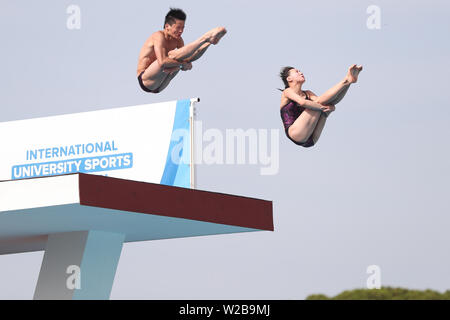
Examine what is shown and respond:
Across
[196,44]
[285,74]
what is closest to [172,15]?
[196,44]

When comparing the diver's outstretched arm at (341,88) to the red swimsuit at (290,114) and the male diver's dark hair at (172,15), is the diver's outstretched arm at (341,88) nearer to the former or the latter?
the red swimsuit at (290,114)

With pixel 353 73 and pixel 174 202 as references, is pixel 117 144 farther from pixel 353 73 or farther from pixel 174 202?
pixel 353 73

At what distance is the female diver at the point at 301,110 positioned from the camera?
2497 centimetres

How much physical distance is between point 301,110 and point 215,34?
3.66 metres

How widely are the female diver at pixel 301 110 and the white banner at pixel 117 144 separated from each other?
4567 mm

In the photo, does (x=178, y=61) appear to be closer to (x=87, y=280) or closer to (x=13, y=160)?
(x=13, y=160)

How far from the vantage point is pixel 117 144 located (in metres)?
21.7

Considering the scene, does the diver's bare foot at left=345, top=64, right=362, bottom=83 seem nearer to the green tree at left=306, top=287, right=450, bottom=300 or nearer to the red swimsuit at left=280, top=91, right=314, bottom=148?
the red swimsuit at left=280, top=91, right=314, bottom=148

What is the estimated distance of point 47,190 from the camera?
18.1 metres

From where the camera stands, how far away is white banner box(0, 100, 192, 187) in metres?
21.3

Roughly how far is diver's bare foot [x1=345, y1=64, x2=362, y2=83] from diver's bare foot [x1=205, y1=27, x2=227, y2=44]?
3393 mm

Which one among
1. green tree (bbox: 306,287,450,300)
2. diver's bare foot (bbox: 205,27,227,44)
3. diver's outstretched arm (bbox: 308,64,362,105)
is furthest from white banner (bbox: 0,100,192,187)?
green tree (bbox: 306,287,450,300)

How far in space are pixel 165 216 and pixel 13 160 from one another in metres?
4.76
